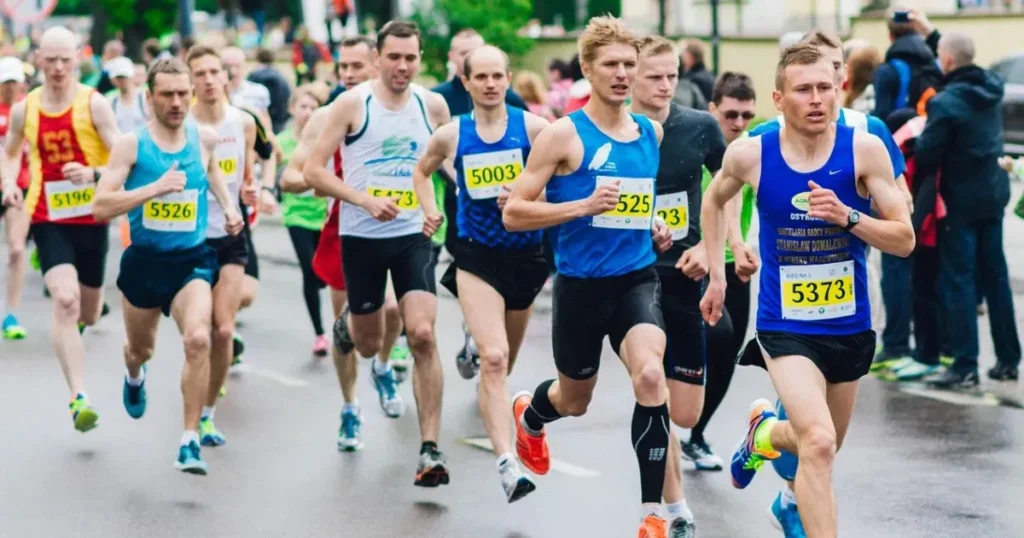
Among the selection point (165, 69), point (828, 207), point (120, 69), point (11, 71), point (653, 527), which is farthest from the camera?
point (120, 69)

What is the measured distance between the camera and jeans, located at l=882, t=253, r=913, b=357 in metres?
11.4

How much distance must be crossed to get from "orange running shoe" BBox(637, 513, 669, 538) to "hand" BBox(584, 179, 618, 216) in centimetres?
116

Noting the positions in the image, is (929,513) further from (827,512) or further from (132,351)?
(132,351)

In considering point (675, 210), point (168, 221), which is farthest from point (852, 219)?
point (168, 221)

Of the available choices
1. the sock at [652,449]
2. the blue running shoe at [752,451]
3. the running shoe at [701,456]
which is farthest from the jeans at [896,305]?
the sock at [652,449]

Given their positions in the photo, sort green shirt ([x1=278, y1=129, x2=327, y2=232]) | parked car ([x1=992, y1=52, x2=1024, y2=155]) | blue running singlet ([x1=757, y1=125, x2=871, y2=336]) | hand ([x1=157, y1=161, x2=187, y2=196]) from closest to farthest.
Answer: blue running singlet ([x1=757, y1=125, x2=871, y2=336]) < hand ([x1=157, y1=161, x2=187, y2=196]) < green shirt ([x1=278, y1=129, x2=327, y2=232]) < parked car ([x1=992, y1=52, x2=1024, y2=155])

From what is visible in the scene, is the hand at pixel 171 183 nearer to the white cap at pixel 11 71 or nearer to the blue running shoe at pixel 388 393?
the blue running shoe at pixel 388 393

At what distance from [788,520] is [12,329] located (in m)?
8.03

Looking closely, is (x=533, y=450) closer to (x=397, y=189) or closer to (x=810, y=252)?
(x=397, y=189)

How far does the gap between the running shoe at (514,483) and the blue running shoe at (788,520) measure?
0.97 meters

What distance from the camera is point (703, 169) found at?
338 inches

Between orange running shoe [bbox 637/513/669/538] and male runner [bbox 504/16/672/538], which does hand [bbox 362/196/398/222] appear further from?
orange running shoe [bbox 637/513/669/538]

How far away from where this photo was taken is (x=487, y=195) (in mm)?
8484

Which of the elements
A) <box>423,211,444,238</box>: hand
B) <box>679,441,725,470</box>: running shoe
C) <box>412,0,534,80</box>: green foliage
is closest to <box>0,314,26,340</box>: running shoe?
<box>423,211,444,238</box>: hand
